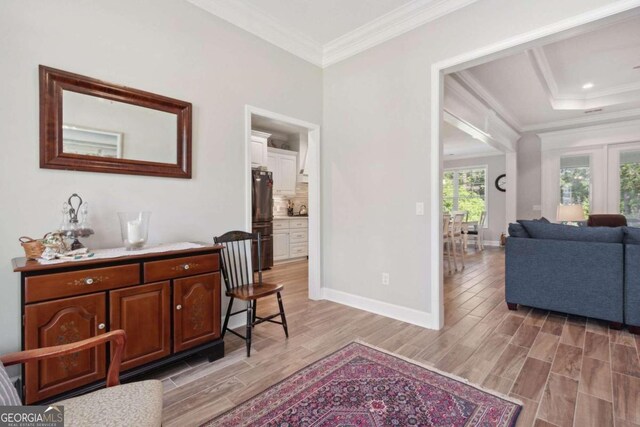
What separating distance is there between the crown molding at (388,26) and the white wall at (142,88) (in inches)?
20.2

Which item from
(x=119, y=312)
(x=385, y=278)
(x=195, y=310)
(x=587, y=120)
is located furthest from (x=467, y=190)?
(x=119, y=312)

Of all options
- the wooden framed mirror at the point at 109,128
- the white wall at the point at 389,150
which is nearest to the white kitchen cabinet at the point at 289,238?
the white wall at the point at 389,150

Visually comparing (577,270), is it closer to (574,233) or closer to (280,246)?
(574,233)

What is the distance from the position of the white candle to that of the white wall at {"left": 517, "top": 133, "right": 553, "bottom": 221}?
7864mm

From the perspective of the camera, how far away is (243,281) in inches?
117

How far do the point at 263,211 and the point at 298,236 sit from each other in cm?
115

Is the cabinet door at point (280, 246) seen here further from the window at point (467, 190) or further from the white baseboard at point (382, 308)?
the window at point (467, 190)

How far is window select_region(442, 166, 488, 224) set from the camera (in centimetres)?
917

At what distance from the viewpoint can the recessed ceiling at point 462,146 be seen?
6.85 meters

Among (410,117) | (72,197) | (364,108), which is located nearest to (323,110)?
(364,108)

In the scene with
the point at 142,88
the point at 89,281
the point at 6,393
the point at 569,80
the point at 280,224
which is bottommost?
the point at 6,393

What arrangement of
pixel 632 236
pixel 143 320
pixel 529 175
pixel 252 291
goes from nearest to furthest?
1. pixel 143 320
2. pixel 252 291
3. pixel 632 236
4. pixel 529 175

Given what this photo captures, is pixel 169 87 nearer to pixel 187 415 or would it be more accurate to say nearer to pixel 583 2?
pixel 187 415

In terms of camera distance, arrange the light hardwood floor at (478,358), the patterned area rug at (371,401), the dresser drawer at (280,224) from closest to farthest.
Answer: the patterned area rug at (371,401) → the light hardwood floor at (478,358) → the dresser drawer at (280,224)
